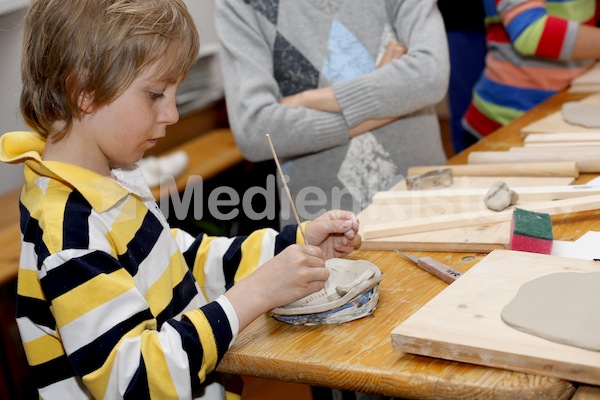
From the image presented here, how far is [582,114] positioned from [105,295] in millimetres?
1372

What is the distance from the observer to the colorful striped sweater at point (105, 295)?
3.57 ft

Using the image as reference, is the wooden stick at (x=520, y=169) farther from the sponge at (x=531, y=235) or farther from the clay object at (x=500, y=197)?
the sponge at (x=531, y=235)

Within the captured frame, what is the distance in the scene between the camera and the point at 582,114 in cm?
198

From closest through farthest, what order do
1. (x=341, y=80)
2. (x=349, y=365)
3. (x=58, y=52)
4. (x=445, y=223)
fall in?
(x=349, y=365), (x=58, y=52), (x=445, y=223), (x=341, y=80)

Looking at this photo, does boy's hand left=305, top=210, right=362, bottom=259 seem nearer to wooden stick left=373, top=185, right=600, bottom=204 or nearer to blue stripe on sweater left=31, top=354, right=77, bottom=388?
wooden stick left=373, top=185, right=600, bottom=204

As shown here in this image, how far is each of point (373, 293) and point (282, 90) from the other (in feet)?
2.86

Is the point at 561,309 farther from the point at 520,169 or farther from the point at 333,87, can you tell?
the point at 333,87

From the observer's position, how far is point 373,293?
3.96 feet

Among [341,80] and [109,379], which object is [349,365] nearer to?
[109,379]

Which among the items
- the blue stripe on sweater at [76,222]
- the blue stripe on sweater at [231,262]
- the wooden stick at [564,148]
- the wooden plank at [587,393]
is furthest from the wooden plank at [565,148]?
the blue stripe on sweater at [76,222]

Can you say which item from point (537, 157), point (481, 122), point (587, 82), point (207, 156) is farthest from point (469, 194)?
point (207, 156)

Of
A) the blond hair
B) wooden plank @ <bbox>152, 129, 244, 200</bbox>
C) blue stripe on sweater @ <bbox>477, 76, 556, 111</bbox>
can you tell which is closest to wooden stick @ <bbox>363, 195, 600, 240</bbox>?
the blond hair

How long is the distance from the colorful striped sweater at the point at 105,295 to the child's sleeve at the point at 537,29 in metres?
1.33

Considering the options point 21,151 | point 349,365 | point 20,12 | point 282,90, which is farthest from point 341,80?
point 20,12
